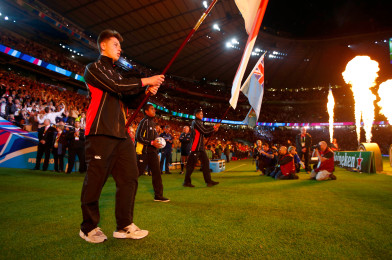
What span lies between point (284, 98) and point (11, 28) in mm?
43966

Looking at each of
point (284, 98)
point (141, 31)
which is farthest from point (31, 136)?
point (284, 98)

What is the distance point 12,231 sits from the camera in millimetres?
2520

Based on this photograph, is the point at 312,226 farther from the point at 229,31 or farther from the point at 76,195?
the point at 229,31

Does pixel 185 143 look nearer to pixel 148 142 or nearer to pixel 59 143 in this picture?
pixel 59 143

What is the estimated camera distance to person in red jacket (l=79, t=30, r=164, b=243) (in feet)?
7.34

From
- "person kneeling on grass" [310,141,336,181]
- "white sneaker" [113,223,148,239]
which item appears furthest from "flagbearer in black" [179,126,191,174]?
"white sneaker" [113,223,148,239]

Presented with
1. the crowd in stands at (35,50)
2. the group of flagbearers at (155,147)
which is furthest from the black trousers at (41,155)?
the crowd in stands at (35,50)

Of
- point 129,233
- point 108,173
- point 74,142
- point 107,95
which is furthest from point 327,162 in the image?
point 74,142

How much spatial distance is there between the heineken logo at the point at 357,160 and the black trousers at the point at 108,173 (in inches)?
461

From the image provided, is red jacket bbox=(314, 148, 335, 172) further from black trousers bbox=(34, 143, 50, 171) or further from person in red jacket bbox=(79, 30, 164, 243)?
black trousers bbox=(34, 143, 50, 171)

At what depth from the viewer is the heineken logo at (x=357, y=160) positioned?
10.5 m

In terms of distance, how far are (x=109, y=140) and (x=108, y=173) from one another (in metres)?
Answer: 0.34

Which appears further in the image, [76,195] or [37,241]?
[76,195]

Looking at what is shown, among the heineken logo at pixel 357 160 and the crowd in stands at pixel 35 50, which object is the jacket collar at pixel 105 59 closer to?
the heineken logo at pixel 357 160
